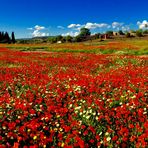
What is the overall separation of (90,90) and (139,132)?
439 cm

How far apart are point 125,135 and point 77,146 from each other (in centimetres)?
104

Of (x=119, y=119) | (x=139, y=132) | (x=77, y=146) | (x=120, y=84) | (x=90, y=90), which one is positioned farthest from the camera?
(x=120, y=84)

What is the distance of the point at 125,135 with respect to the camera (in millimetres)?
6008

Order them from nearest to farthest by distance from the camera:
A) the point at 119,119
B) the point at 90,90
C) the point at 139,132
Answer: the point at 139,132 → the point at 119,119 → the point at 90,90

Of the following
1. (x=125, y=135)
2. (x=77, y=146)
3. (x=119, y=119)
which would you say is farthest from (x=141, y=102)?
(x=77, y=146)

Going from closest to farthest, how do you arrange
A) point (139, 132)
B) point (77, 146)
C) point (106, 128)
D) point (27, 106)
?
1. point (77, 146)
2. point (139, 132)
3. point (106, 128)
4. point (27, 106)

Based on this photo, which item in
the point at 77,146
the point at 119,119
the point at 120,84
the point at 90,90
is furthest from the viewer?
the point at 120,84

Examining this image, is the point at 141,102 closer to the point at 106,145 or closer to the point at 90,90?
the point at 90,90

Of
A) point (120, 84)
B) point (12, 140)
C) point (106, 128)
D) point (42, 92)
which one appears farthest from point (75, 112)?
point (120, 84)

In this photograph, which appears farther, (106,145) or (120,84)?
(120,84)

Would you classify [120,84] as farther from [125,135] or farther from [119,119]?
[125,135]

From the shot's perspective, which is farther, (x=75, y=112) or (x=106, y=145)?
(x=75, y=112)

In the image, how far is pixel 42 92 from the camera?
11.2 meters

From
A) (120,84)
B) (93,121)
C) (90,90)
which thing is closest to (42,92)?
(90,90)
